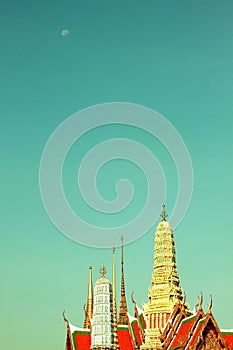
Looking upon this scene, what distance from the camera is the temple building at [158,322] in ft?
134

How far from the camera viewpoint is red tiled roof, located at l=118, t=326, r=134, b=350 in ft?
144

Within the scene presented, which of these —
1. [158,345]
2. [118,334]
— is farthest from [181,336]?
[118,334]

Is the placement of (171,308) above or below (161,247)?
below

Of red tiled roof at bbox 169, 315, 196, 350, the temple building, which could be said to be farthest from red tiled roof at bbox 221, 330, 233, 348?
red tiled roof at bbox 169, 315, 196, 350

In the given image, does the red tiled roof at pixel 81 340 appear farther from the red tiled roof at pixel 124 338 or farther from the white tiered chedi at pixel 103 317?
the red tiled roof at pixel 124 338

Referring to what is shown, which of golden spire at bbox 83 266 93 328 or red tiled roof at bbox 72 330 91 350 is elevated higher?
golden spire at bbox 83 266 93 328

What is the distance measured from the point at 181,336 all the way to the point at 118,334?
17.0 feet

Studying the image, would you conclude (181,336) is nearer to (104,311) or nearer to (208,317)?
(208,317)

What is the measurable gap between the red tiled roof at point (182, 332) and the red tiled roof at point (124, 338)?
144 inches

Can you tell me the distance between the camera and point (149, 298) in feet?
154

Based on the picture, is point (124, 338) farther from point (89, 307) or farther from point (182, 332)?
A: point (89, 307)

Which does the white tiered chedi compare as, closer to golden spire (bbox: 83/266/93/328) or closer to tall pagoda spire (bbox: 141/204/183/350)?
tall pagoda spire (bbox: 141/204/183/350)

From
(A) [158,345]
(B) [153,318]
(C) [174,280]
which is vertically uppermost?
Result: (C) [174,280]

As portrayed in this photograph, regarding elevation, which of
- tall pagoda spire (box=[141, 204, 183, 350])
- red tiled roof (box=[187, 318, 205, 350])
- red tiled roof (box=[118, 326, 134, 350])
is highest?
tall pagoda spire (box=[141, 204, 183, 350])
